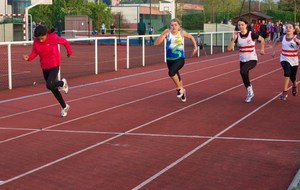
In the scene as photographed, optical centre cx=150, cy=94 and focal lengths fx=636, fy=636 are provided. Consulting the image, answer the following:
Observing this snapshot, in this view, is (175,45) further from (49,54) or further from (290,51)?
(49,54)

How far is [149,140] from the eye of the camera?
927cm

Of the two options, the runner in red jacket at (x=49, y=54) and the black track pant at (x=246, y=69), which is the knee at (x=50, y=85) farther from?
the black track pant at (x=246, y=69)

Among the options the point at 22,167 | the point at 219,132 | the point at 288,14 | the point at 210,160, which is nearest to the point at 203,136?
the point at 219,132

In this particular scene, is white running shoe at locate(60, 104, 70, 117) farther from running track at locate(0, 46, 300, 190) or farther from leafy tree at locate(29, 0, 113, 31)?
leafy tree at locate(29, 0, 113, 31)

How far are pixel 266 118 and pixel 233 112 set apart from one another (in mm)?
903

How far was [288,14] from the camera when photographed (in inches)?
3108

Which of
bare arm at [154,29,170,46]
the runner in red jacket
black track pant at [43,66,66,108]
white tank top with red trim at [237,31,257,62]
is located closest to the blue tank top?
bare arm at [154,29,170,46]

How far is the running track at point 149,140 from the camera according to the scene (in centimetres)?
698

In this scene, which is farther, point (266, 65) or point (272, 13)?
point (272, 13)

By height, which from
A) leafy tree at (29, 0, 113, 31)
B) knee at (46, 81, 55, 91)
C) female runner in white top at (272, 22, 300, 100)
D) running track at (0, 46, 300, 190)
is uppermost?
leafy tree at (29, 0, 113, 31)

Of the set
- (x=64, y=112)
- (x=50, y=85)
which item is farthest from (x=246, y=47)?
(x=50, y=85)

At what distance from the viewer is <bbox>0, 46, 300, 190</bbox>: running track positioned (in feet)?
22.9

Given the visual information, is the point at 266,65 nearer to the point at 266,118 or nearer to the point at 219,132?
the point at 266,118

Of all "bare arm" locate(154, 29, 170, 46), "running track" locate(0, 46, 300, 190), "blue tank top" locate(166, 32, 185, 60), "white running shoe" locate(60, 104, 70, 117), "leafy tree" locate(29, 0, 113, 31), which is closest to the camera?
"running track" locate(0, 46, 300, 190)
